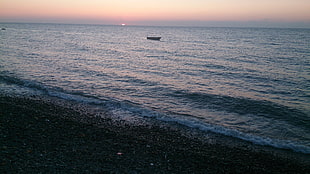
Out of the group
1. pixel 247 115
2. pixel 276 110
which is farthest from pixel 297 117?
pixel 247 115

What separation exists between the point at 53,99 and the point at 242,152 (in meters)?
11.5

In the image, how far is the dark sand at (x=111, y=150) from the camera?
6.38 metres

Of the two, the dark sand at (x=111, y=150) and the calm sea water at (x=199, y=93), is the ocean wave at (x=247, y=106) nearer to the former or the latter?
the calm sea water at (x=199, y=93)

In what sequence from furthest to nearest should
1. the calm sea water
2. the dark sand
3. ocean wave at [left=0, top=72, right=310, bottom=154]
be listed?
the calm sea water < ocean wave at [left=0, top=72, right=310, bottom=154] < the dark sand

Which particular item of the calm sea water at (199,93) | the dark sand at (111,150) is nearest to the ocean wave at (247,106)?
the calm sea water at (199,93)

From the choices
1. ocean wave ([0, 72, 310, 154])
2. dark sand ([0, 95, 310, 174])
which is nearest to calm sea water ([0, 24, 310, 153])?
ocean wave ([0, 72, 310, 154])

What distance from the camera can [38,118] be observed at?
10.1 meters

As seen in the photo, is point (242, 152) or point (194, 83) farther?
point (194, 83)

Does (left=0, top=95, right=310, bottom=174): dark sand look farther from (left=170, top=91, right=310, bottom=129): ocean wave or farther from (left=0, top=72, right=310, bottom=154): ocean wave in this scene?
(left=170, top=91, right=310, bottom=129): ocean wave

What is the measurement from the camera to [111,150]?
296 inches

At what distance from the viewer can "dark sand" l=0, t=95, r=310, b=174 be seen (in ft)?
20.9

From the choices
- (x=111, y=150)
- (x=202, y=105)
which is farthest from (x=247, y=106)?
(x=111, y=150)

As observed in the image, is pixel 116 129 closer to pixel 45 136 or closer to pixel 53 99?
pixel 45 136

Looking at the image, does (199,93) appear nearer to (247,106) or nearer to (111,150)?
(247,106)
